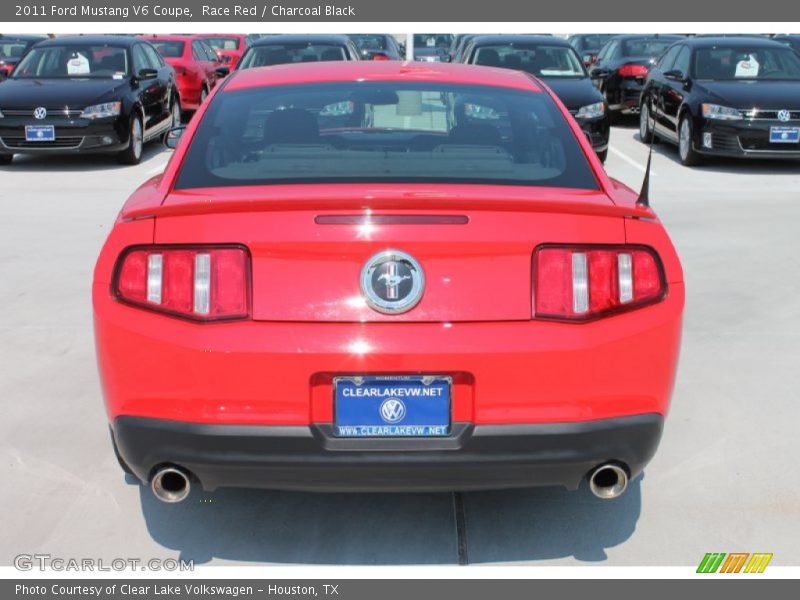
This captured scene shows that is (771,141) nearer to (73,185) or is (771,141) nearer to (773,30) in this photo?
(73,185)

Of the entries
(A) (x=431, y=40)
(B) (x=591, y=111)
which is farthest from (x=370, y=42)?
(B) (x=591, y=111)

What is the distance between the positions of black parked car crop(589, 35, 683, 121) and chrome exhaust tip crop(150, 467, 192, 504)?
14.2 meters

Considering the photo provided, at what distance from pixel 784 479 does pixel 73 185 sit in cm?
899

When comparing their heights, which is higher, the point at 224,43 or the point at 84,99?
the point at 84,99

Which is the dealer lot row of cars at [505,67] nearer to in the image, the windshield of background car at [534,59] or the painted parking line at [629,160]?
the windshield of background car at [534,59]

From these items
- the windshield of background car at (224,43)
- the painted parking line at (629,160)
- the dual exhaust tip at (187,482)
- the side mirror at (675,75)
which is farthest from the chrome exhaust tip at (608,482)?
the windshield of background car at (224,43)

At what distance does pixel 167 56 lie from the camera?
18234 millimetres

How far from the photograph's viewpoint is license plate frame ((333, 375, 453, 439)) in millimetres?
3002

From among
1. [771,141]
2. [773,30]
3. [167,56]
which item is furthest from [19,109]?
[773,30]

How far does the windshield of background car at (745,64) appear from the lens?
42.8 feet

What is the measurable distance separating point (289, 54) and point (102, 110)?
8.58ft

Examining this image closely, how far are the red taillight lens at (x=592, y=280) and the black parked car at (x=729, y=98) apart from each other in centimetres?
879

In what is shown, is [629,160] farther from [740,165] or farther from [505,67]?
[505,67]

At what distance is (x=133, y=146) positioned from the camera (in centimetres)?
1290
